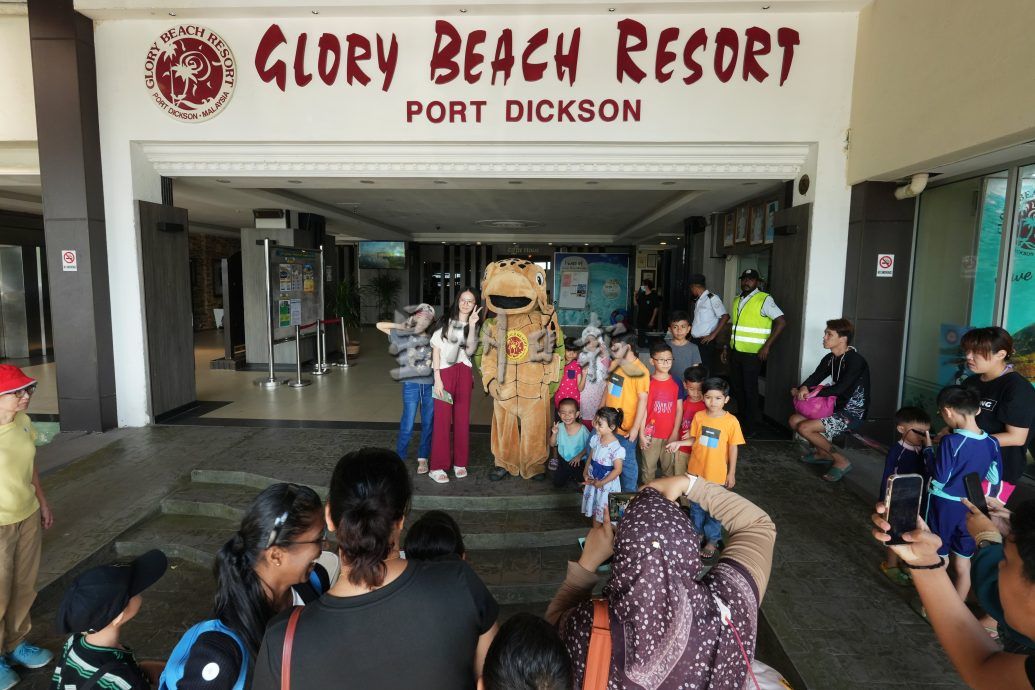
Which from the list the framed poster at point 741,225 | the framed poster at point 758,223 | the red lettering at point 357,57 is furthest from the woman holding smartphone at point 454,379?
the framed poster at point 741,225

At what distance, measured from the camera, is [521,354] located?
3.97 m

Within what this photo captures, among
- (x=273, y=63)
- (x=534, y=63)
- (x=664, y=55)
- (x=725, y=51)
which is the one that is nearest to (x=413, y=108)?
(x=534, y=63)

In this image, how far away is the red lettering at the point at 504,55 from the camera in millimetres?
4992

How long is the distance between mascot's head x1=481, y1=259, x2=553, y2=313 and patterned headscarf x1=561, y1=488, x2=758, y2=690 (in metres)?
2.72

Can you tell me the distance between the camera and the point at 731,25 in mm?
4863

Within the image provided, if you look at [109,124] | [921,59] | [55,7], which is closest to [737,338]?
[921,59]

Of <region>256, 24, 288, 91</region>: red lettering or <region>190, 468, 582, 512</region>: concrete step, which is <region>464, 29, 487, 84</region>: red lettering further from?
<region>190, 468, 582, 512</region>: concrete step

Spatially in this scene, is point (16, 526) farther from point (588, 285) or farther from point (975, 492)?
point (588, 285)

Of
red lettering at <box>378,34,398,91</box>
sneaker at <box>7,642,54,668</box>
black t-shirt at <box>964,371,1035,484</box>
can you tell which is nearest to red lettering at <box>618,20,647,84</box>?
red lettering at <box>378,34,398,91</box>

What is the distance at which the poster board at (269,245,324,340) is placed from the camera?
24.2 ft

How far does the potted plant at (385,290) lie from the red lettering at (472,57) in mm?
9906

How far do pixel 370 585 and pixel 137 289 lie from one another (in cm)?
555

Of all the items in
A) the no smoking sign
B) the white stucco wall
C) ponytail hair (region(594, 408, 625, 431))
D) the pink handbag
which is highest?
the white stucco wall

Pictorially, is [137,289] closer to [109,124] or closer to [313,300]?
[109,124]
